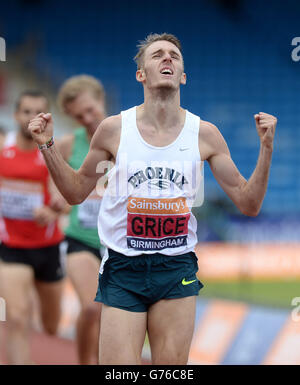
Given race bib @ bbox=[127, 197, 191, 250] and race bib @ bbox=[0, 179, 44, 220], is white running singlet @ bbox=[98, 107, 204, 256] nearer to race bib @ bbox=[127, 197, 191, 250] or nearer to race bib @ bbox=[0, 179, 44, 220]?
race bib @ bbox=[127, 197, 191, 250]

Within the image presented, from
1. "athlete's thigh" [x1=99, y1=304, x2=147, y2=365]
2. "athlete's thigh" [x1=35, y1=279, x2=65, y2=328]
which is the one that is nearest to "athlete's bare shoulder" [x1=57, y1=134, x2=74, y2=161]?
"athlete's thigh" [x1=35, y1=279, x2=65, y2=328]

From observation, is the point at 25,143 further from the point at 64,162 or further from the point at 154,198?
the point at 154,198

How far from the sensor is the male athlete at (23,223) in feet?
17.3

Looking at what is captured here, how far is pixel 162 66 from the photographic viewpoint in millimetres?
3287

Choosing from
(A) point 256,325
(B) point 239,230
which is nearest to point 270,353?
(A) point 256,325

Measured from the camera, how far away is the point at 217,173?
3.39 m

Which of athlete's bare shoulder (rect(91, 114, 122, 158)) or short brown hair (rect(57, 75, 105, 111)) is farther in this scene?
short brown hair (rect(57, 75, 105, 111))

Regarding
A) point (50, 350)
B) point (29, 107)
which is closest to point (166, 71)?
point (29, 107)

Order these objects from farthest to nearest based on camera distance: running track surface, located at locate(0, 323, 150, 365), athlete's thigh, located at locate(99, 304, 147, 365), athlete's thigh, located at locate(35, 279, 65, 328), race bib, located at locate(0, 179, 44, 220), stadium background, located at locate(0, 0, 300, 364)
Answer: stadium background, located at locate(0, 0, 300, 364)
running track surface, located at locate(0, 323, 150, 365)
athlete's thigh, located at locate(35, 279, 65, 328)
race bib, located at locate(0, 179, 44, 220)
athlete's thigh, located at locate(99, 304, 147, 365)

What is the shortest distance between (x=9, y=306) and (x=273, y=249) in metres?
8.49

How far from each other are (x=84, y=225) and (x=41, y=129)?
1.98m

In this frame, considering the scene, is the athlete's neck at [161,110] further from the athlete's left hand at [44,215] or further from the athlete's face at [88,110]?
the athlete's left hand at [44,215]

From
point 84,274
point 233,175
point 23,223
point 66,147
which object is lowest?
point 84,274

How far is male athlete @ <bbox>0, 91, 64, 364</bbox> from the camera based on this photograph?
5266mm
